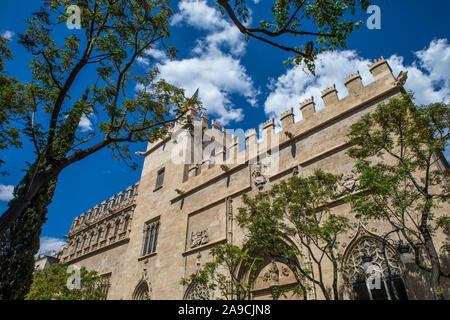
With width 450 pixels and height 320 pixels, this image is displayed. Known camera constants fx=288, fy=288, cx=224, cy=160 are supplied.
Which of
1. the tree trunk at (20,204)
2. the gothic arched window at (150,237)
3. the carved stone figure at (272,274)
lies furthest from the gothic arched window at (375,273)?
the gothic arched window at (150,237)

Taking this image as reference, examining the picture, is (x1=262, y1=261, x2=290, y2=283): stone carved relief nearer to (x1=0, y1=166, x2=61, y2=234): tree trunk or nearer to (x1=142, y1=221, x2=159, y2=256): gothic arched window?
(x1=142, y1=221, x2=159, y2=256): gothic arched window

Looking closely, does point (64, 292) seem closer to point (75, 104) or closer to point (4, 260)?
point (4, 260)

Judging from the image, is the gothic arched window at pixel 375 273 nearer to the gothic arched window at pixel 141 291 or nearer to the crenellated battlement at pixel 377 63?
the crenellated battlement at pixel 377 63

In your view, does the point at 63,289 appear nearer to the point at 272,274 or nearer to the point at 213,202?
the point at 213,202

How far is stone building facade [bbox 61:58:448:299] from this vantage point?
11.0 metres

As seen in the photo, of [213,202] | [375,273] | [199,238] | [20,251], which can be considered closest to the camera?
[375,273]

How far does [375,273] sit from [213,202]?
8.54 metres

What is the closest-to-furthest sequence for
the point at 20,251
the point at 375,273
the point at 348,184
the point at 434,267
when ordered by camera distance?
the point at 434,267, the point at 375,273, the point at 348,184, the point at 20,251

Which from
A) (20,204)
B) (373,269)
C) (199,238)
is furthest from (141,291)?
(373,269)

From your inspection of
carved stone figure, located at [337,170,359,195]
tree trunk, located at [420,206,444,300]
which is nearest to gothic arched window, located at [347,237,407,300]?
carved stone figure, located at [337,170,359,195]

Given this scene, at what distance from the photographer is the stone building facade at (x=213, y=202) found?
36.0 ft

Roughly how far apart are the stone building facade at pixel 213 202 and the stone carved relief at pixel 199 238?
57 millimetres

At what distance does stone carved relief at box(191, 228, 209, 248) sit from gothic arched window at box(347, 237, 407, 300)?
24.1 feet

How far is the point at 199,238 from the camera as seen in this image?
1506 centimetres
